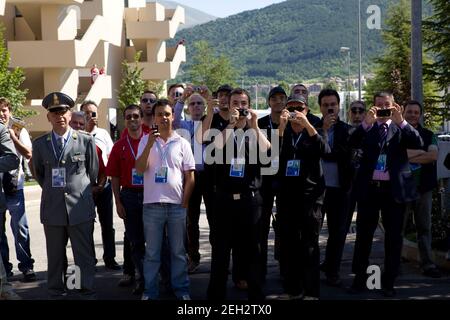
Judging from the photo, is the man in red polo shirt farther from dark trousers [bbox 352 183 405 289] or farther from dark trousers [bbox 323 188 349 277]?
dark trousers [bbox 352 183 405 289]

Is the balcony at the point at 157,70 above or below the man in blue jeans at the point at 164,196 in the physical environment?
above

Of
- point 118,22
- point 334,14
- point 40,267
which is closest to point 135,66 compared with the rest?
point 118,22

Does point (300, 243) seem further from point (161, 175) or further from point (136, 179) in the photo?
point (136, 179)

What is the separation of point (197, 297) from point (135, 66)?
134 ft

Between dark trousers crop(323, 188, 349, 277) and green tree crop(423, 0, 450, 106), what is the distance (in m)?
11.4

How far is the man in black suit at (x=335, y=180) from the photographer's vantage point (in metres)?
7.95

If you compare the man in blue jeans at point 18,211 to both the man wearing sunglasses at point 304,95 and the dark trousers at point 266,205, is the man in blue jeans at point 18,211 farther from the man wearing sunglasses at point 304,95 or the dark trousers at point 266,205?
the man wearing sunglasses at point 304,95

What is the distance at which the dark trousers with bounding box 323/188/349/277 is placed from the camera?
8.06 m

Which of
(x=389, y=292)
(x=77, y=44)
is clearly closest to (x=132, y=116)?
(x=389, y=292)

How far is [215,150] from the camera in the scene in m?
6.98

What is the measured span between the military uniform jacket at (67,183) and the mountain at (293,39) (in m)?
137

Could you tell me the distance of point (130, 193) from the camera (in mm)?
7566

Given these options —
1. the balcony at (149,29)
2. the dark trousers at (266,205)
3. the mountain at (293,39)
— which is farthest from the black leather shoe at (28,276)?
the mountain at (293,39)
